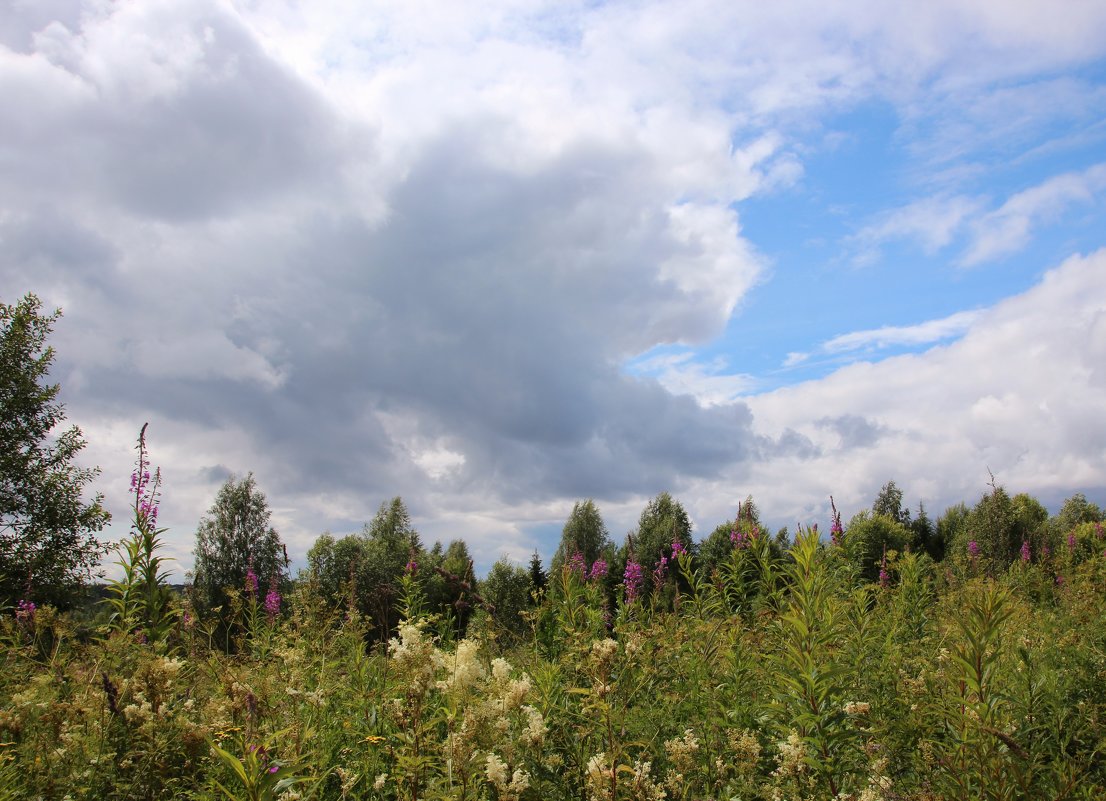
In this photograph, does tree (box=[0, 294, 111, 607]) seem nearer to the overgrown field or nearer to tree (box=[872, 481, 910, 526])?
the overgrown field

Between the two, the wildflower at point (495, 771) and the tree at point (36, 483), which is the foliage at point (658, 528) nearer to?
the tree at point (36, 483)

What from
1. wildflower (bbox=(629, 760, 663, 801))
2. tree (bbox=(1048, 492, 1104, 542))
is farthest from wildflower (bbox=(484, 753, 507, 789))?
tree (bbox=(1048, 492, 1104, 542))

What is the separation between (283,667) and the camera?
17.8ft

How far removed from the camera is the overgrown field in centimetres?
311

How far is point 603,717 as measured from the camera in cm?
346

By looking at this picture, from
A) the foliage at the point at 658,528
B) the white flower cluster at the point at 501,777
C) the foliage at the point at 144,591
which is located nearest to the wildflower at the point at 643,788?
the white flower cluster at the point at 501,777

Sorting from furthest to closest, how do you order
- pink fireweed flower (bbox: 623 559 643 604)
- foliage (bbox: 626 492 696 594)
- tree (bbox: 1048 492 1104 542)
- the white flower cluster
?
1. tree (bbox: 1048 492 1104 542)
2. foliage (bbox: 626 492 696 594)
3. pink fireweed flower (bbox: 623 559 643 604)
4. the white flower cluster

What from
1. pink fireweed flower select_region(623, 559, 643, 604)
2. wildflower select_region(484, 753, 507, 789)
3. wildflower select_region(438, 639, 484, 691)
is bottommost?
wildflower select_region(484, 753, 507, 789)

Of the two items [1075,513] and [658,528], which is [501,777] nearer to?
[658,528]

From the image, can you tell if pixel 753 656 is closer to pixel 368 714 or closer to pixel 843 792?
pixel 843 792

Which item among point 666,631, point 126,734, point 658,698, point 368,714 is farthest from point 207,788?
point 666,631

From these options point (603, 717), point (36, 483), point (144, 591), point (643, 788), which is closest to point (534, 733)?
point (603, 717)

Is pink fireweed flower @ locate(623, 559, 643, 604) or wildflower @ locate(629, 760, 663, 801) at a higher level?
pink fireweed flower @ locate(623, 559, 643, 604)

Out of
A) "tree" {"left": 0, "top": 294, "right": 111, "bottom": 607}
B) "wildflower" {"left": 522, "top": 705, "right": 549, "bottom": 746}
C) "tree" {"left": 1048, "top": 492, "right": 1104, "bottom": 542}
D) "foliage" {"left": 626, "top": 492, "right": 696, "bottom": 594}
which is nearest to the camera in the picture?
"wildflower" {"left": 522, "top": 705, "right": 549, "bottom": 746}
